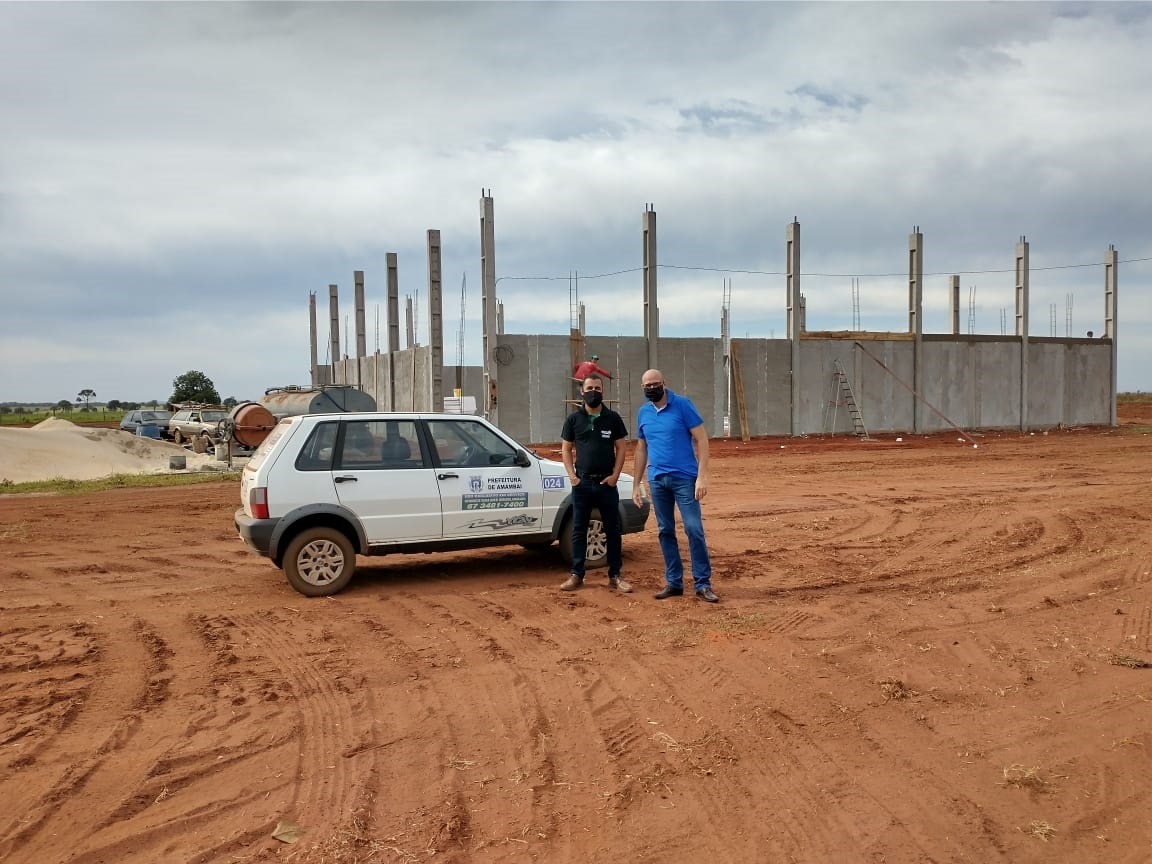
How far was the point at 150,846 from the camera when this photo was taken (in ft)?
11.8

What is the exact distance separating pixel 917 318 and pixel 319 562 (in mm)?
27464

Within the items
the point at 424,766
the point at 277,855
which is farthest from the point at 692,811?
the point at 277,855

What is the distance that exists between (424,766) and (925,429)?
29.8 metres

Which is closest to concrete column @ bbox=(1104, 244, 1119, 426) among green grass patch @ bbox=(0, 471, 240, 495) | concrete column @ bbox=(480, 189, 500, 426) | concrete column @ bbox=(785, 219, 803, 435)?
concrete column @ bbox=(785, 219, 803, 435)

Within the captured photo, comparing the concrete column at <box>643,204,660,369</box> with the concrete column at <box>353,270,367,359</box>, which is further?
the concrete column at <box>353,270,367,359</box>

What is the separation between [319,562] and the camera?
793cm

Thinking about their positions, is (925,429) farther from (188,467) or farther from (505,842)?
(505,842)

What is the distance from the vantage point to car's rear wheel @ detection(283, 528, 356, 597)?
784cm

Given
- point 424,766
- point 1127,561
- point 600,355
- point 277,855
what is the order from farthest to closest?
point 600,355 → point 1127,561 → point 424,766 → point 277,855

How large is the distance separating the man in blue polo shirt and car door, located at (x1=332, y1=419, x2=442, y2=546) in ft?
7.05

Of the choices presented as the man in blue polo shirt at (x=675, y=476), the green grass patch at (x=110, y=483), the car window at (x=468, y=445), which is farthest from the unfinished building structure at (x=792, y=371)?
the man in blue polo shirt at (x=675, y=476)

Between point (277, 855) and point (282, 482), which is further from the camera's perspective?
point (282, 482)

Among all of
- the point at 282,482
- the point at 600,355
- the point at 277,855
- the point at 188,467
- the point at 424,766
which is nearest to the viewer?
the point at 277,855

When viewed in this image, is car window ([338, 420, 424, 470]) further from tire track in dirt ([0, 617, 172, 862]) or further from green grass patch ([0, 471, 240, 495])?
green grass patch ([0, 471, 240, 495])
